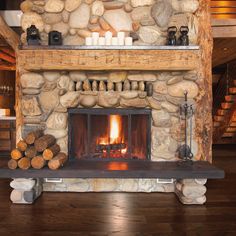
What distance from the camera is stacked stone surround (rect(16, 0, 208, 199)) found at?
3.16m

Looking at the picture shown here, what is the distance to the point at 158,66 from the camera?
292 centimetres

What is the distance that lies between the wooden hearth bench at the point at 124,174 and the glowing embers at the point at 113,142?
25 centimetres

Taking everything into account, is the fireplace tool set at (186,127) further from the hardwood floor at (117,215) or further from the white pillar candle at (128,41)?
the white pillar candle at (128,41)

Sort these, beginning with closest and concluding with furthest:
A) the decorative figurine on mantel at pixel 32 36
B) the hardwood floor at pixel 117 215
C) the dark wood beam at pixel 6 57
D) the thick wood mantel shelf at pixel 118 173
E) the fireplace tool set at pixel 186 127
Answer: the hardwood floor at pixel 117 215 → the thick wood mantel shelf at pixel 118 173 → the decorative figurine on mantel at pixel 32 36 → the fireplace tool set at pixel 186 127 → the dark wood beam at pixel 6 57

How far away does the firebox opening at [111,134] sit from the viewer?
3246 millimetres

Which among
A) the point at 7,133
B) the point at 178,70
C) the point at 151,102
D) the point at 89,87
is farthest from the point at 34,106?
the point at 7,133

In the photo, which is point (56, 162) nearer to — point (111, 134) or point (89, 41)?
point (111, 134)

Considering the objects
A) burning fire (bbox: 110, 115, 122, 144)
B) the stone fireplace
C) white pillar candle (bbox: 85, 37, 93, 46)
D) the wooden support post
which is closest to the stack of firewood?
the stone fireplace

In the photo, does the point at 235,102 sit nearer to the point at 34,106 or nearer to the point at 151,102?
the point at 151,102

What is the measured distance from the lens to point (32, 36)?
300 cm

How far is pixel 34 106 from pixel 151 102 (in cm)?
132

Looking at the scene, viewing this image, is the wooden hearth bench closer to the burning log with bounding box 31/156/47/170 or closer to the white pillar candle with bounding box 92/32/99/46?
the burning log with bounding box 31/156/47/170

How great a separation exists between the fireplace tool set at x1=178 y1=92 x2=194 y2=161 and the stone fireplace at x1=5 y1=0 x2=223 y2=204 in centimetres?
5

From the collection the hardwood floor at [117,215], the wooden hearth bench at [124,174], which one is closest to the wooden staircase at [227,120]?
the hardwood floor at [117,215]
